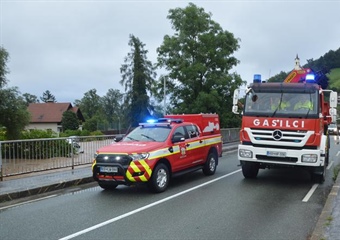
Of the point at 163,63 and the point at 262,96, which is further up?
the point at 163,63

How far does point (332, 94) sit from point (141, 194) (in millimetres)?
6279

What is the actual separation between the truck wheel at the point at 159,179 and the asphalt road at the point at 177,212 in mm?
215

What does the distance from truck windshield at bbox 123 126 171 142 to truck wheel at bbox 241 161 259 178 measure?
8.30 feet

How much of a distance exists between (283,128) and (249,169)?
1.81 metres

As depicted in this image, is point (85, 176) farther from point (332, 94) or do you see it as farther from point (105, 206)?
point (332, 94)

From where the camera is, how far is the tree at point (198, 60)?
29.7 metres

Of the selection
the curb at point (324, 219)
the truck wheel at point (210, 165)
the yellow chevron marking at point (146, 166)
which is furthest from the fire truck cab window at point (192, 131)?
the curb at point (324, 219)

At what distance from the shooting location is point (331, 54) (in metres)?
112

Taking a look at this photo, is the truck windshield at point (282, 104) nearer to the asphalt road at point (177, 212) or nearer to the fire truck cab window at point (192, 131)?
the fire truck cab window at point (192, 131)

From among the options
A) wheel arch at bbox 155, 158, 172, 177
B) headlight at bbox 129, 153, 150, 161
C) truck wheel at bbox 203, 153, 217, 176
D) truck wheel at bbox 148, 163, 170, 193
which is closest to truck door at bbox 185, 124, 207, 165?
truck wheel at bbox 203, 153, 217, 176

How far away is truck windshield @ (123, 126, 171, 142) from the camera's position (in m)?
10.2

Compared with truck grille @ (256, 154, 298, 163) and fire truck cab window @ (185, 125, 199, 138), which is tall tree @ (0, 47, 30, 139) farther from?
truck grille @ (256, 154, 298, 163)

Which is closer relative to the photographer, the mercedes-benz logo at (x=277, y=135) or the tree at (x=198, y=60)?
the mercedes-benz logo at (x=277, y=135)

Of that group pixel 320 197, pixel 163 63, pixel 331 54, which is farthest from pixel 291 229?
pixel 331 54
